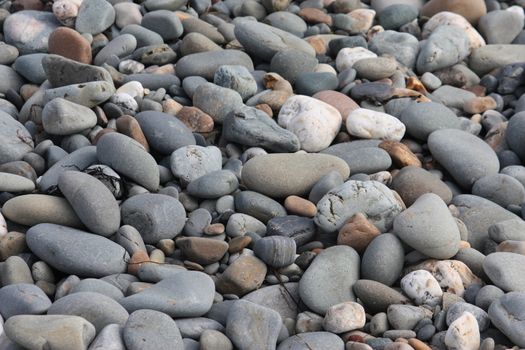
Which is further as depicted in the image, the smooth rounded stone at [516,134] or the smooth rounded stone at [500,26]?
the smooth rounded stone at [500,26]

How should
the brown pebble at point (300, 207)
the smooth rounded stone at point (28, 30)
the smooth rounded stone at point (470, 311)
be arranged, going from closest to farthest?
the smooth rounded stone at point (470, 311)
the brown pebble at point (300, 207)
the smooth rounded stone at point (28, 30)

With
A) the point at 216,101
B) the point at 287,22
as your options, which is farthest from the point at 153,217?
the point at 287,22

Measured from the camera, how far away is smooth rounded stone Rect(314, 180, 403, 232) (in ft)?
9.66

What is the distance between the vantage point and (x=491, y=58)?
446cm

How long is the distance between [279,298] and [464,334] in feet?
2.21

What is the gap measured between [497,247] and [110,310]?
153 cm

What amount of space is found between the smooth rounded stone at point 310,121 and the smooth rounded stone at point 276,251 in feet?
2.75

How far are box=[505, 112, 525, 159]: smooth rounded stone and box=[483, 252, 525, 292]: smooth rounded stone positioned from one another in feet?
3.17

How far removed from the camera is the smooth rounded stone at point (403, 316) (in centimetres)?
253

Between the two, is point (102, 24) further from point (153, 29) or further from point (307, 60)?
point (307, 60)

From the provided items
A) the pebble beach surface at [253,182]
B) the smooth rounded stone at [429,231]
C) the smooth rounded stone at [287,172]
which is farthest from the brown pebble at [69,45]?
the smooth rounded stone at [429,231]

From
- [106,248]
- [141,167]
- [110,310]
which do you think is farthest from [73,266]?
[141,167]

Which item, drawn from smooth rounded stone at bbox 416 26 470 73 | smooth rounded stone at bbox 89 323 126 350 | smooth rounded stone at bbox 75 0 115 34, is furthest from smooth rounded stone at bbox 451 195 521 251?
smooth rounded stone at bbox 75 0 115 34

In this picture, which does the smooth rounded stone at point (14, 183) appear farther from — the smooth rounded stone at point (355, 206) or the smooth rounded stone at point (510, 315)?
the smooth rounded stone at point (510, 315)
